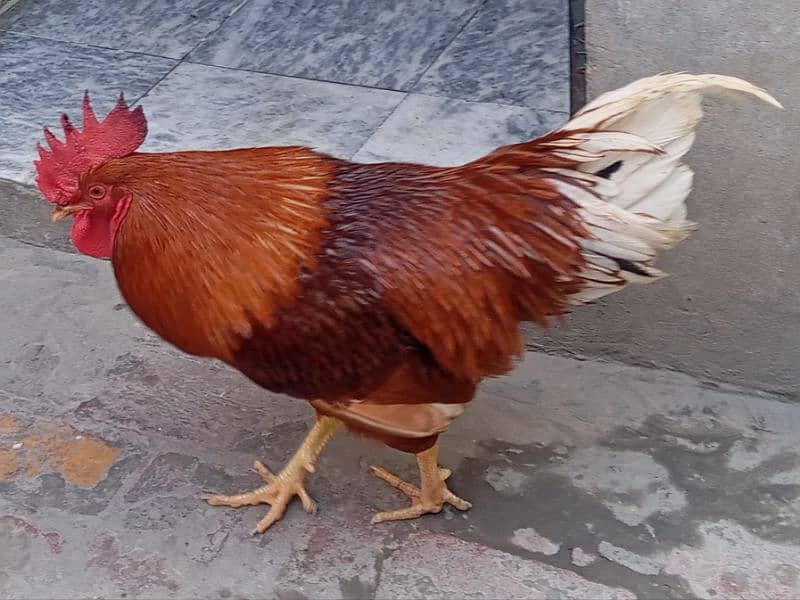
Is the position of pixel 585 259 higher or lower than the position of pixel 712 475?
higher

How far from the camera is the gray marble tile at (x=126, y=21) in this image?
423 centimetres

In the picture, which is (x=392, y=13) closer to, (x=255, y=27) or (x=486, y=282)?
(x=255, y=27)

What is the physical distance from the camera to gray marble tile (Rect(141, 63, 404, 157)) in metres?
3.48

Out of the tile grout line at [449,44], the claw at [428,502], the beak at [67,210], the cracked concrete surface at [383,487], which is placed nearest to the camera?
the beak at [67,210]

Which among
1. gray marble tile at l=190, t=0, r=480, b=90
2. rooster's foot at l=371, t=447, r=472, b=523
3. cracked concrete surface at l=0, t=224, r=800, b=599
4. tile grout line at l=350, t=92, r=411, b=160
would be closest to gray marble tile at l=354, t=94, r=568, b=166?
tile grout line at l=350, t=92, r=411, b=160

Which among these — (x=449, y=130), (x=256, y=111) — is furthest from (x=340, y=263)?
(x=256, y=111)

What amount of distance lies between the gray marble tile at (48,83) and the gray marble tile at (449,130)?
A: 3.75ft

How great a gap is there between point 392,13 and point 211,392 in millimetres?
2233

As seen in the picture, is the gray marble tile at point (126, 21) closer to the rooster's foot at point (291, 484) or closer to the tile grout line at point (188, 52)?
the tile grout line at point (188, 52)

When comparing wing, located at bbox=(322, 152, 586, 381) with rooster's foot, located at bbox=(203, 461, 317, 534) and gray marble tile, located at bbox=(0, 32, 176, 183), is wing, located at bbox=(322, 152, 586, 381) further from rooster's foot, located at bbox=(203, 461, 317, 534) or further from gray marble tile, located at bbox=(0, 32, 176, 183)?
gray marble tile, located at bbox=(0, 32, 176, 183)

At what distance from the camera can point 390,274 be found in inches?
79.5

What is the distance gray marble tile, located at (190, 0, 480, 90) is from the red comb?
1.84 m

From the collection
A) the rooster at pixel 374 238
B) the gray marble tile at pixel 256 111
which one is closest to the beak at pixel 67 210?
the rooster at pixel 374 238

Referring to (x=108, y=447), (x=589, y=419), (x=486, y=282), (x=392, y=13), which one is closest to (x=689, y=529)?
(x=589, y=419)
